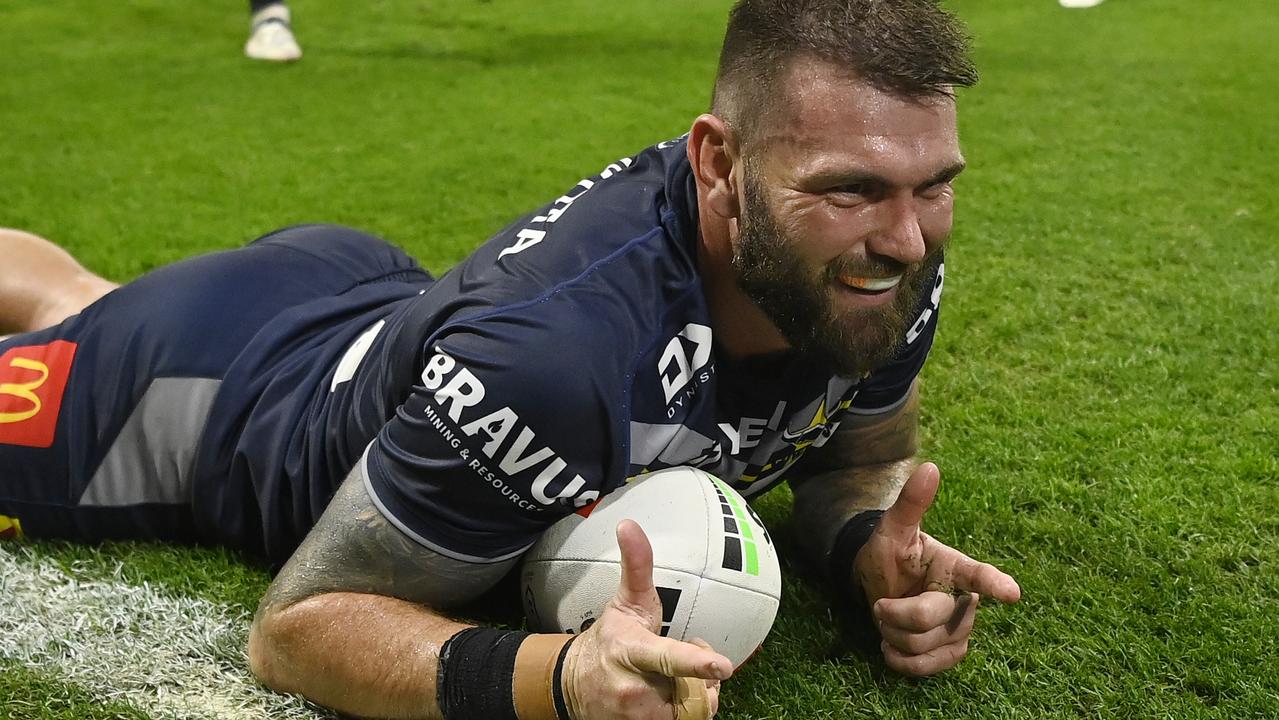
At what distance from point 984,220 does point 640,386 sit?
3.77m

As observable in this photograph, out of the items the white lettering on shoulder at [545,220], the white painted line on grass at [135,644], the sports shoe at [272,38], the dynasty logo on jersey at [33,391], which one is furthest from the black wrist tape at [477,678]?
the sports shoe at [272,38]

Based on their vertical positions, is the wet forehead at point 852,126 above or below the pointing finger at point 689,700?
above

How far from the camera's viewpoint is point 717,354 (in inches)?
89.5

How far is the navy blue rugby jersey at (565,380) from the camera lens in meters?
1.96

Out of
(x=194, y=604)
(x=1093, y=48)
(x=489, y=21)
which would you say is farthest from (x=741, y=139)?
(x=489, y=21)

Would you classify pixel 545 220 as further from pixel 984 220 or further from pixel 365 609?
pixel 984 220

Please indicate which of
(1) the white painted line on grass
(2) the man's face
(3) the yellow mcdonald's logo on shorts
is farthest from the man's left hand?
(3) the yellow mcdonald's logo on shorts

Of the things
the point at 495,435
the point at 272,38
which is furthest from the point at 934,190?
the point at 272,38

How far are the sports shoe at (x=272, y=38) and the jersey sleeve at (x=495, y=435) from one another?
772cm

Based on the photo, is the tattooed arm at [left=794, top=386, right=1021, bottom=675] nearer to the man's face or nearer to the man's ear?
the man's face

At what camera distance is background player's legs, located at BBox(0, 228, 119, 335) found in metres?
3.37

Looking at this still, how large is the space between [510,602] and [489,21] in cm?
888

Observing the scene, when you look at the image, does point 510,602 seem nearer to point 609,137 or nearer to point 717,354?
point 717,354

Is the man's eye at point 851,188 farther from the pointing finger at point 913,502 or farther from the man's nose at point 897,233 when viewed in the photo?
the pointing finger at point 913,502
